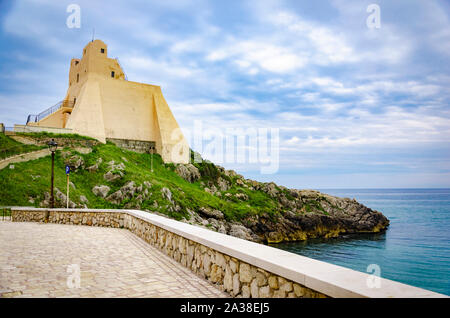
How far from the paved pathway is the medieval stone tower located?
3127 centimetres

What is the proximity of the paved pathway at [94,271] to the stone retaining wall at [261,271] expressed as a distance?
266 mm

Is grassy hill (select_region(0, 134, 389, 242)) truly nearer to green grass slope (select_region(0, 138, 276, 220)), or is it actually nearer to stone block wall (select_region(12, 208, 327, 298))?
green grass slope (select_region(0, 138, 276, 220))

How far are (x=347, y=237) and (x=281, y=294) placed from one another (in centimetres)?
4974

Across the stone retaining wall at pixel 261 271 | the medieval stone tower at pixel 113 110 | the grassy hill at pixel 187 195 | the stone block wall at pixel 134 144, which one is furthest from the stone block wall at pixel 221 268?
the stone block wall at pixel 134 144

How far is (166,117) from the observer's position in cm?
4506

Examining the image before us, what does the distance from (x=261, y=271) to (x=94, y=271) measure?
11.9ft

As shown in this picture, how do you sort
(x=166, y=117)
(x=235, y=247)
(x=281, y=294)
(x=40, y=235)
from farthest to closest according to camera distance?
(x=166, y=117)
(x=40, y=235)
(x=235, y=247)
(x=281, y=294)

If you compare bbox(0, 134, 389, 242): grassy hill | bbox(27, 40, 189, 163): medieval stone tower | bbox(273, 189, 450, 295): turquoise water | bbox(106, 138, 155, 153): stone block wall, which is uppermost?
bbox(27, 40, 189, 163): medieval stone tower

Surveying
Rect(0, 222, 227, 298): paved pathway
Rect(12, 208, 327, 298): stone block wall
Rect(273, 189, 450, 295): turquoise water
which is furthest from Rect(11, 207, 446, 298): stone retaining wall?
Rect(273, 189, 450, 295): turquoise water

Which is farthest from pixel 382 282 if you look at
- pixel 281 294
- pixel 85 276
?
pixel 85 276

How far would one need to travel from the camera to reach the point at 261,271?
4043 mm

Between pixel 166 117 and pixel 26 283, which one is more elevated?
pixel 166 117

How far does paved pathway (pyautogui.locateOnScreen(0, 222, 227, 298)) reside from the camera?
4781mm
